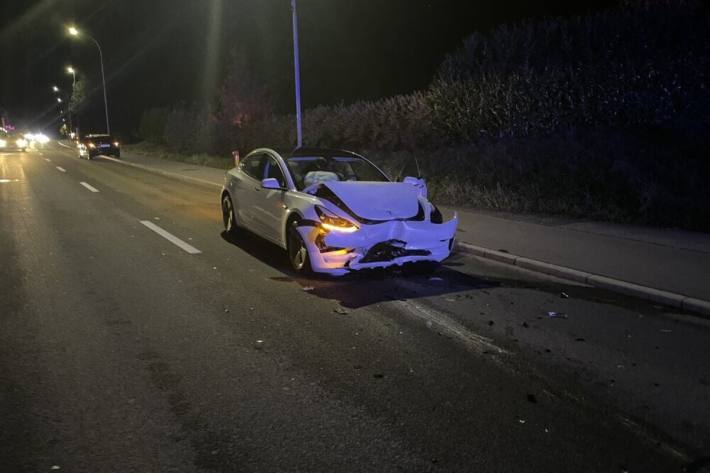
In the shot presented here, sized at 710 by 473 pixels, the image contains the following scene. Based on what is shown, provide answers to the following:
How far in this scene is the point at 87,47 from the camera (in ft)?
245

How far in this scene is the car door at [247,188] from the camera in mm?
8469

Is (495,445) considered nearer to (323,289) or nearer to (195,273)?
(323,289)

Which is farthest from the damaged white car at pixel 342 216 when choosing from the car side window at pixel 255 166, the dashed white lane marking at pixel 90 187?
the dashed white lane marking at pixel 90 187

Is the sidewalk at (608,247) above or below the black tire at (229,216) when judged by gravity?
below

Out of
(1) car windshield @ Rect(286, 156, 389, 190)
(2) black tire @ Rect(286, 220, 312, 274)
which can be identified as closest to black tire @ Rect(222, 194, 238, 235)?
(1) car windshield @ Rect(286, 156, 389, 190)

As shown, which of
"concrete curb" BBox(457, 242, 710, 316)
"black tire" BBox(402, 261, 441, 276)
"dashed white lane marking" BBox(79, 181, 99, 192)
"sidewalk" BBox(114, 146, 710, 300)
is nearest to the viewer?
"concrete curb" BBox(457, 242, 710, 316)

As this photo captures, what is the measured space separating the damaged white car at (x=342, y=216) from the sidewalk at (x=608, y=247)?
174 centimetres

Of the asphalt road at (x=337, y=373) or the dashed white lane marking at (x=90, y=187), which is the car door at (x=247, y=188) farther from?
the dashed white lane marking at (x=90, y=187)

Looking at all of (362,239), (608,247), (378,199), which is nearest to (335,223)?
(362,239)

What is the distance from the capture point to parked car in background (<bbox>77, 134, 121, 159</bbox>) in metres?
35.2

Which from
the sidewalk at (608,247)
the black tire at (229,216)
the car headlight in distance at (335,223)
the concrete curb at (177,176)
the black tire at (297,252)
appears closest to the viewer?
the car headlight in distance at (335,223)

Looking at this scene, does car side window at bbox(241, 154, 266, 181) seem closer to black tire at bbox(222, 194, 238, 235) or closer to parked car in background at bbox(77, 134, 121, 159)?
black tire at bbox(222, 194, 238, 235)

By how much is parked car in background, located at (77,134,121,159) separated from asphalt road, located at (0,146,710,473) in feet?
99.5

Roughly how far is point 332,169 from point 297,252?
1594 mm
